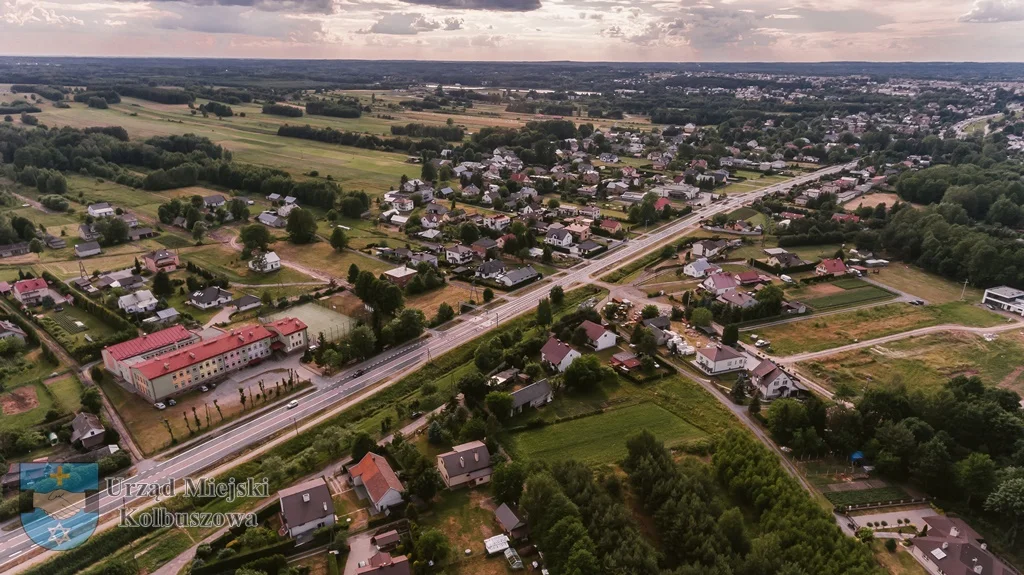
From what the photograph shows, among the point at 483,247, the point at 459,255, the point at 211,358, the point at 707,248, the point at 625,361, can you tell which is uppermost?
the point at 707,248

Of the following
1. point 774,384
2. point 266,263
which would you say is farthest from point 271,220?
point 774,384

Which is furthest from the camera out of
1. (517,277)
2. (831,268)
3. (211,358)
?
(831,268)

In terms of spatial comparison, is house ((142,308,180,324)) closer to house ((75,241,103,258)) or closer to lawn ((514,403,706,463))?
house ((75,241,103,258))

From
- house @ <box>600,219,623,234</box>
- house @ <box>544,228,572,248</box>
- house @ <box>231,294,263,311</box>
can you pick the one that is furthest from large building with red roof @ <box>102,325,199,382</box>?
house @ <box>600,219,623,234</box>

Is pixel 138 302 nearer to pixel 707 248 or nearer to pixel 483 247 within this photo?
pixel 483 247

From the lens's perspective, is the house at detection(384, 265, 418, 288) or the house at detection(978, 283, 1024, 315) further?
the house at detection(384, 265, 418, 288)
